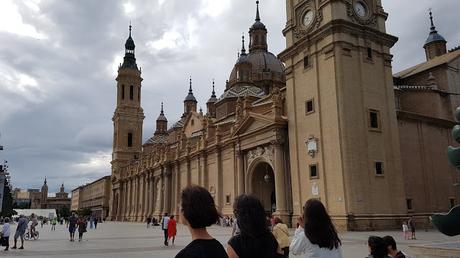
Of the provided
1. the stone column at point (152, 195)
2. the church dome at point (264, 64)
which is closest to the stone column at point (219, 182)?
the stone column at point (152, 195)

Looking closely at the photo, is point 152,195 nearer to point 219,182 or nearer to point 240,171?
point 219,182

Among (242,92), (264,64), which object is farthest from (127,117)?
(242,92)

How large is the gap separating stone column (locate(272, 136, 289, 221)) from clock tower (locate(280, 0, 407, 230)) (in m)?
1.39

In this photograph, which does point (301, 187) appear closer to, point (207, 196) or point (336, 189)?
point (336, 189)

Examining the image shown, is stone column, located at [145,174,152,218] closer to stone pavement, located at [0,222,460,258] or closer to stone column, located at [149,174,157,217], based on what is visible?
stone column, located at [149,174,157,217]

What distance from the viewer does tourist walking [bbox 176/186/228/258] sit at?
3241 mm

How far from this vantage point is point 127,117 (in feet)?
320

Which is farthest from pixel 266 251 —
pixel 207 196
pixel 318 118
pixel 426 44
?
pixel 426 44

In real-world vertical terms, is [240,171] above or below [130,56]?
below

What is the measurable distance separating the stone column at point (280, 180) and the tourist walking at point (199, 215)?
3043 centimetres

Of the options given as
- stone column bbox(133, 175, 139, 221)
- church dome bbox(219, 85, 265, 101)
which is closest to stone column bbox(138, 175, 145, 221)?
stone column bbox(133, 175, 139, 221)

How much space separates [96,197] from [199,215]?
127034 mm

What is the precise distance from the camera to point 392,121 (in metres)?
31.2

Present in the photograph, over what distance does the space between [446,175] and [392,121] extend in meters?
8.30
